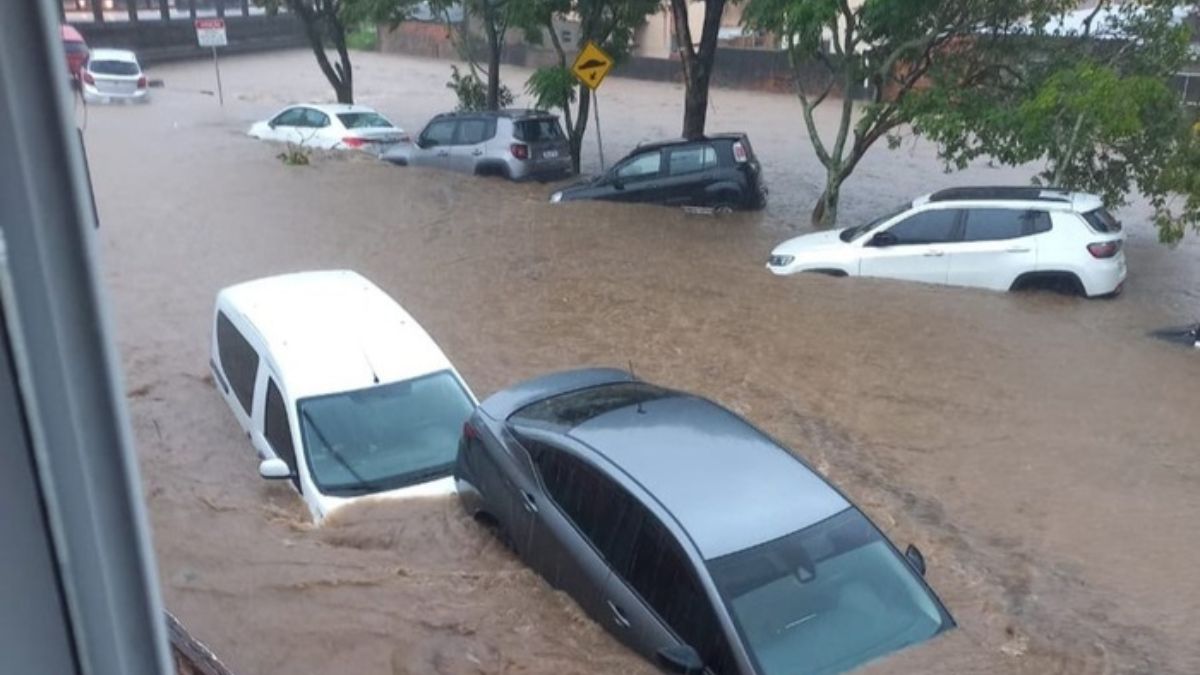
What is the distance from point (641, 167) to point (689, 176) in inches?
25.8

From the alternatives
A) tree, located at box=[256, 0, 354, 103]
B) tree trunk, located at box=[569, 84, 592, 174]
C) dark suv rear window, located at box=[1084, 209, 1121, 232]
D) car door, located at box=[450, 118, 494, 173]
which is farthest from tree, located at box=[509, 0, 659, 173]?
dark suv rear window, located at box=[1084, 209, 1121, 232]

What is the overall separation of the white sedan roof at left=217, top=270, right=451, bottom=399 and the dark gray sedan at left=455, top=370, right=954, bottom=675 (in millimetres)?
1274

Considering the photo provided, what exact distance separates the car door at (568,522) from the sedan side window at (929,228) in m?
7.17

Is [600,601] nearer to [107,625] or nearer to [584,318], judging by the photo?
[107,625]

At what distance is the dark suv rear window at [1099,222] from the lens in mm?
11180

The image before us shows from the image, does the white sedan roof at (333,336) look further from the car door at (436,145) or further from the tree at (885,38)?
the car door at (436,145)

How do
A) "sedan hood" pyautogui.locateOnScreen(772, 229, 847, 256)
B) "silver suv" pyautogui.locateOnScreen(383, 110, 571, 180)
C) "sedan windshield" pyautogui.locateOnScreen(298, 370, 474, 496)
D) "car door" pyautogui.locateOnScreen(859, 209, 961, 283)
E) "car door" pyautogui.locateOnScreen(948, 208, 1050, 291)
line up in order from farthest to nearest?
"silver suv" pyautogui.locateOnScreen(383, 110, 571, 180) < "sedan hood" pyautogui.locateOnScreen(772, 229, 847, 256) < "car door" pyautogui.locateOnScreen(859, 209, 961, 283) < "car door" pyautogui.locateOnScreen(948, 208, 1050, 291) < "sedan windshield" pyautogui.locateOnScreen(298, 370, 474, 496)

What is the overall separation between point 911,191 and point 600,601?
1515 centimetres

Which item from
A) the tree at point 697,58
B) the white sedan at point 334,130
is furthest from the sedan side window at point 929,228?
the white sedan at point 334,130

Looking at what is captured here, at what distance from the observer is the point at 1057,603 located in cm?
571

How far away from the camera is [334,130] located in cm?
1906

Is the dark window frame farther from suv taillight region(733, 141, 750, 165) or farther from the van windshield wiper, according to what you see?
suv taillight region(733, 141, 750, 165)

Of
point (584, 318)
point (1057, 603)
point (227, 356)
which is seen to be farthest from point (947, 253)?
point (227, 356)

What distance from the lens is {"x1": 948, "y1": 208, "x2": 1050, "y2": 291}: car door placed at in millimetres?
11266
